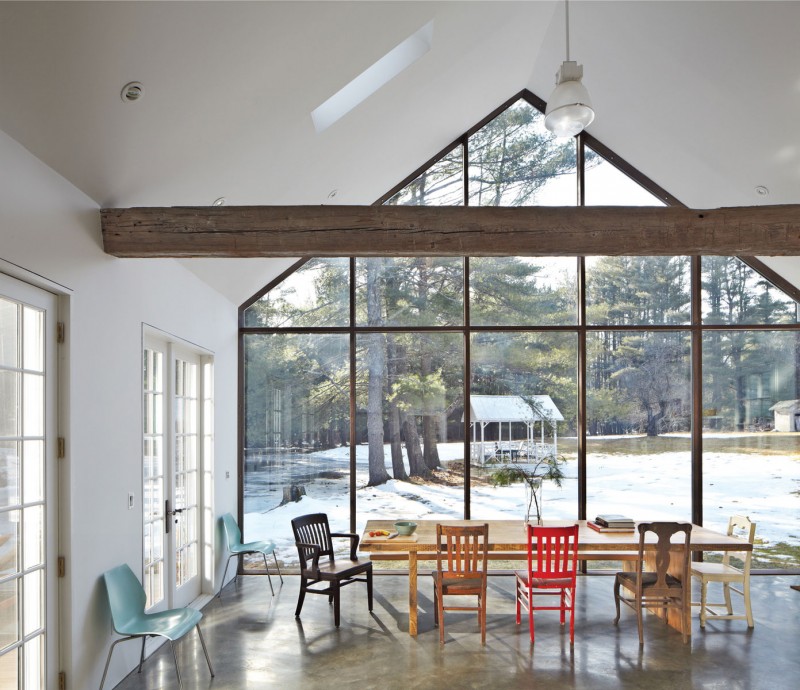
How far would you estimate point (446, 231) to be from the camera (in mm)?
4016

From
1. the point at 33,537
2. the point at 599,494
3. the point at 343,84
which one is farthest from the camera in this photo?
the point at 599,494

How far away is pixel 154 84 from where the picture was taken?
10.6 ft

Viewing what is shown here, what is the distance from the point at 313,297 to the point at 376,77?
8.97 feet

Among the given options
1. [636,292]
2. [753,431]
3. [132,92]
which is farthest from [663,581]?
[132,92]

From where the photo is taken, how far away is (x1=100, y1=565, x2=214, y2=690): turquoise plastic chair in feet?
12.3

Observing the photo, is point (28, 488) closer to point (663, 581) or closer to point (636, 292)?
point (663, 581)

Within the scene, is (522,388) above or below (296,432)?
above

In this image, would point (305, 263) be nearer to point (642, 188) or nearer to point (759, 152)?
point (642, 188)

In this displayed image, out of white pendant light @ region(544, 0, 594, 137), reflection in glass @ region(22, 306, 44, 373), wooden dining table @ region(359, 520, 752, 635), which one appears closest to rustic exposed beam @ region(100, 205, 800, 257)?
white pendant light @ region(544, 0, 594, 137)

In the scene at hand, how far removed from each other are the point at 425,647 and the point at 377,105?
3834 millimetres

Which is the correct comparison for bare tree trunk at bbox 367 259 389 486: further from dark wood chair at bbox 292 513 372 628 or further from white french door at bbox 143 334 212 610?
white french door at bbox 143 334 212 610

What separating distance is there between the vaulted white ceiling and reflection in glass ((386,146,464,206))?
20cm

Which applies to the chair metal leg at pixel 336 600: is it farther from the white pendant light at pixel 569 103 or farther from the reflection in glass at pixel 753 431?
the reflection in glass at pixel 753 431

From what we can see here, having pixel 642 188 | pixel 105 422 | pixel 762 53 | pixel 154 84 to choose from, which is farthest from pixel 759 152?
pixel 105 422
